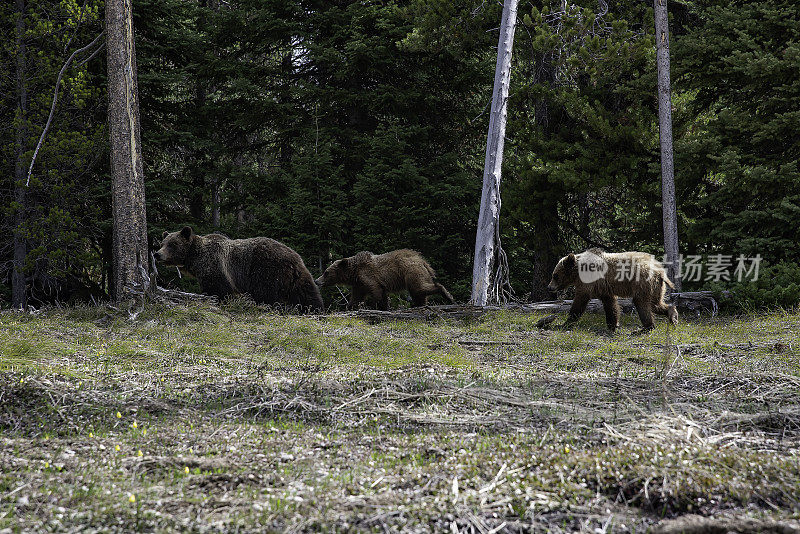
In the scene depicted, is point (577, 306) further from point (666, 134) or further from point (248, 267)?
point (248, 267)

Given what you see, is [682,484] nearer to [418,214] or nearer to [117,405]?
[117,405]

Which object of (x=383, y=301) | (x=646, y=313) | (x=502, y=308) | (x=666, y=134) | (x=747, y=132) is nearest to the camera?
(x=646, y=313)

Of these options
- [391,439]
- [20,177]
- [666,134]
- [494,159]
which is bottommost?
[391,439]

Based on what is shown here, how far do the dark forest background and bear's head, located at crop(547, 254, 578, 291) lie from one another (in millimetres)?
3423

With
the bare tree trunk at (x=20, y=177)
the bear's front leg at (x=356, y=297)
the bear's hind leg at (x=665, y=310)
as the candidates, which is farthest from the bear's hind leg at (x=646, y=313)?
the bare tree trunk at (x=20, y=177)

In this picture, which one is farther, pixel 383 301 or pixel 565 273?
pixel 383 301

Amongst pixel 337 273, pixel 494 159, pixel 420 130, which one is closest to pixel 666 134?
pixel 494 159

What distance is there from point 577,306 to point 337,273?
5317 mm

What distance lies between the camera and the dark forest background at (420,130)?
12258 millimetres

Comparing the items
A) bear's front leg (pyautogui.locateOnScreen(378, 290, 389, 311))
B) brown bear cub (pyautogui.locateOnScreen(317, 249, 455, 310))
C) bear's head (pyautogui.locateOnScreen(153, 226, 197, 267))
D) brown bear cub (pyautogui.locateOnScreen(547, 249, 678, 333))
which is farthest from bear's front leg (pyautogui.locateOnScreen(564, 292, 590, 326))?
bear's head (pyautogui.locateOnScreen(153, 226, 197, 267))

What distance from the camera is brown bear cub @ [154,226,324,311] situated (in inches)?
488

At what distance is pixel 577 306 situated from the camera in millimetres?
10281

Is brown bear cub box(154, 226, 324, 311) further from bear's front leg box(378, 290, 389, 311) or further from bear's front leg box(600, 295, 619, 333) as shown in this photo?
bear's front leg box(600, 295, 619, 333)

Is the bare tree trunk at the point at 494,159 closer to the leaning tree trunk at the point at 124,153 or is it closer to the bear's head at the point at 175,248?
the bear's head at the point at 175,248
